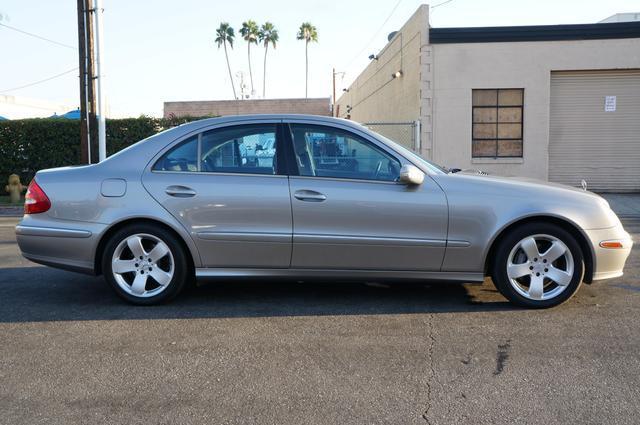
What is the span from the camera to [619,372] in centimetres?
386

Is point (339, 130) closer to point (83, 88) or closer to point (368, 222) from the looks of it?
point (368, 222)

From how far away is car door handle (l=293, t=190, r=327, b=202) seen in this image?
5.16 meters

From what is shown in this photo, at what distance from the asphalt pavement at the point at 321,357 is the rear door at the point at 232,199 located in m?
0.53

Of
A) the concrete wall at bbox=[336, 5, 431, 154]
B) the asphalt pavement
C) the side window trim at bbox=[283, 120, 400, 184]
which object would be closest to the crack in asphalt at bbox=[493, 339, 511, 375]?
the asphalt pavement

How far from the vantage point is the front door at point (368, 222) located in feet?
16.8

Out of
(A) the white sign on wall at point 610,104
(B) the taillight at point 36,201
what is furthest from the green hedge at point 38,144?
(B) the taillight at point 36,201

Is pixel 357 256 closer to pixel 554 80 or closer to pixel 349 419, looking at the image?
pixel 349 419

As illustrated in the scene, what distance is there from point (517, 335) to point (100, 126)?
540 inches

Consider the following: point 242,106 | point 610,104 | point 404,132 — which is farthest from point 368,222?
point 242,106

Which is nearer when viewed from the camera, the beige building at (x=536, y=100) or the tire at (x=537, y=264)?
the tire at (x=537, y=264)

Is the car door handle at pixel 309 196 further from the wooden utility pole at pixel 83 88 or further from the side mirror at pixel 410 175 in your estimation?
the wooden utility pole at pixel 83 88

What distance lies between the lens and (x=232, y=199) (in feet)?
17.1

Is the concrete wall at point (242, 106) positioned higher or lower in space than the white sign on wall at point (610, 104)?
higher

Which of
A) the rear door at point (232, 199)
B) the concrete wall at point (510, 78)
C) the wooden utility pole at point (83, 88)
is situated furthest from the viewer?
the wooden utility pole at point (83, 88)
